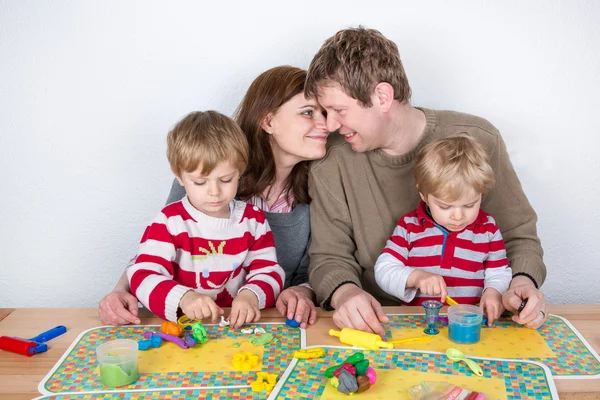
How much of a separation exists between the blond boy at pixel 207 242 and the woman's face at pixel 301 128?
0.25 m

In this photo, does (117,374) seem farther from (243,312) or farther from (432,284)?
(432,284)

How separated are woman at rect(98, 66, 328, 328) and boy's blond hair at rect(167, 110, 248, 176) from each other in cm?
25

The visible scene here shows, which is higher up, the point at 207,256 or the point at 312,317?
the point at 207,256

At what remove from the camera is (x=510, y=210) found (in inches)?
74.9

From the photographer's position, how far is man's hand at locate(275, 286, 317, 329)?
1622 mm

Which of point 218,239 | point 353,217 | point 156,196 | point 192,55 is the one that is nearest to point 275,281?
point 218,239

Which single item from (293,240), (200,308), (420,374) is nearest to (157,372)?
(200,308)

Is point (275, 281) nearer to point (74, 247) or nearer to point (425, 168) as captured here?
point (425, 168)

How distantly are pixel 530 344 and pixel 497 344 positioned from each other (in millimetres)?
78

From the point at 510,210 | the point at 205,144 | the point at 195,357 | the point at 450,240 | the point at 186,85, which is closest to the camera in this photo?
the point at 195,357

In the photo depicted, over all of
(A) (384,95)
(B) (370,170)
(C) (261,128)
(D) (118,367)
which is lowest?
(D) (118,367)

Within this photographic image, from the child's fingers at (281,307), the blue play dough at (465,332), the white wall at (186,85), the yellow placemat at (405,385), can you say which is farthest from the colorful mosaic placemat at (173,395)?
the white wall at (186,85)

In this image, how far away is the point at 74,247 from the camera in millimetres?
2338

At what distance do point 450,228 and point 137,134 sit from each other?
1132 mm
